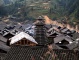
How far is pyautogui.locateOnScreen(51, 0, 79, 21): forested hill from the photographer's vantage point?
4288 inches

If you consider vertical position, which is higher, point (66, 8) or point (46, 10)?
point (66, 8)

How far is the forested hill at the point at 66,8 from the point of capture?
357 ft

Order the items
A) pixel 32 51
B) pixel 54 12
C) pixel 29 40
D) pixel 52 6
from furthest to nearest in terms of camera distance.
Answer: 1. pixel 52 6
2. pixel 54 12
3. pixel 29 40
4. pixel 32 51

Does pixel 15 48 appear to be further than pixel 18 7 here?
No

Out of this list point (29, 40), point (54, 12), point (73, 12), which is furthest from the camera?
point (54, 12)

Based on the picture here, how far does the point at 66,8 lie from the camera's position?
12344cm

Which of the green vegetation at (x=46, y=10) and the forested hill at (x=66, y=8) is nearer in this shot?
the forested hill at (x=66, y=8)

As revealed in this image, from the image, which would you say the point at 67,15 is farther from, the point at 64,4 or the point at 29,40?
the point at 29,40

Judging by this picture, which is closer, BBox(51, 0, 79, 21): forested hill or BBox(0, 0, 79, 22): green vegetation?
BBox(51, 0, 79, 21): forested hill

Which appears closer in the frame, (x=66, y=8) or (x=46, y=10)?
(x=66, y=8)

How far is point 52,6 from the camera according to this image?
13300cm

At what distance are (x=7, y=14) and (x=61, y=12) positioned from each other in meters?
25.0

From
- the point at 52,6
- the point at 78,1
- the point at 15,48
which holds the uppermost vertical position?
the point at 15,48

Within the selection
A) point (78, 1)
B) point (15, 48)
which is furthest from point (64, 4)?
point (15, 48)
